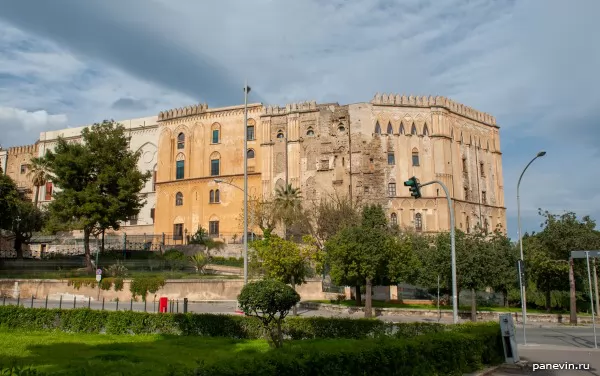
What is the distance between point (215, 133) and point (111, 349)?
166 feet

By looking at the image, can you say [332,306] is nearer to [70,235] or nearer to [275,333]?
[275,333]

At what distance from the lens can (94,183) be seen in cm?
4028

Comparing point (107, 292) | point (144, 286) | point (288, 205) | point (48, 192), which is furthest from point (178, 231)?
point (144, 286)

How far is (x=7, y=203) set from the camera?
138 feet

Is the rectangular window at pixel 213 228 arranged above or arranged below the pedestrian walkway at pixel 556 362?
above

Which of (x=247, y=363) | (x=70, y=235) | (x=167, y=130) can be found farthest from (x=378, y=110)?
(x=247, y=363)

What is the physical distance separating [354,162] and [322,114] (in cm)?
678

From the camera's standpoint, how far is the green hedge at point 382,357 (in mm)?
7656

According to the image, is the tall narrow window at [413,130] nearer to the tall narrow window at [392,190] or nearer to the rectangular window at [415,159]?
the rectangular window at [415,159]

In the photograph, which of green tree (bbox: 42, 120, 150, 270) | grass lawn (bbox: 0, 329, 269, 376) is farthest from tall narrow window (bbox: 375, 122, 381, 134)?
grass lawn (bbox: 0, 329, 269, 376)

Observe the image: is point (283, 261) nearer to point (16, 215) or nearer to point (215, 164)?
point (16, 215)

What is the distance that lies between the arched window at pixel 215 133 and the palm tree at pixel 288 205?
1188 cm

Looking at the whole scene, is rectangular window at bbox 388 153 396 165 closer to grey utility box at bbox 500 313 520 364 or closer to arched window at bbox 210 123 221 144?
arched window at bbox 210 123 221 144

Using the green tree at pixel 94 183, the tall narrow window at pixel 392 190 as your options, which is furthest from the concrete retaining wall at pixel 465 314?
the tall narrow window at pixel 392 190
